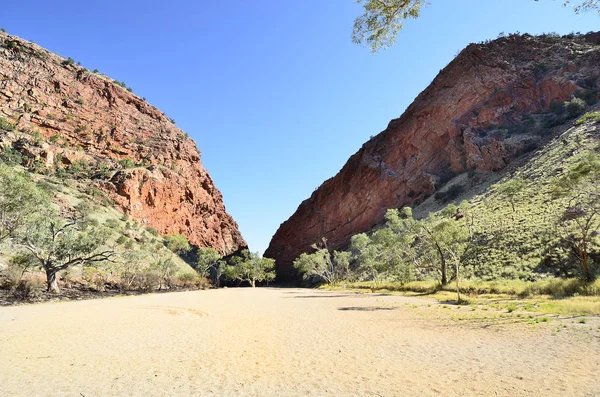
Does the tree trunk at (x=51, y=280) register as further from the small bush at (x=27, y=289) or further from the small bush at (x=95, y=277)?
the small bush at (x=95, y=277)

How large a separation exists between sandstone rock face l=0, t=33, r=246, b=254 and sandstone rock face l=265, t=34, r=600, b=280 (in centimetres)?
3990

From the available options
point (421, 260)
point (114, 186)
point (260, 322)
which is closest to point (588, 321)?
point (260, 322)

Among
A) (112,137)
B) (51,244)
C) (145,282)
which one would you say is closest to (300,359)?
(51,244)

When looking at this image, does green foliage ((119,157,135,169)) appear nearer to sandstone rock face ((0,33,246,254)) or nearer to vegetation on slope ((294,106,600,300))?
sandstone rock face ((0,33,246,254))

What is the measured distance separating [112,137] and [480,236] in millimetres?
85845

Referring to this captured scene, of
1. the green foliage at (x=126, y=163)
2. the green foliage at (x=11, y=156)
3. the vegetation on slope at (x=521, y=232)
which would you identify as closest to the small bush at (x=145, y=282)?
the vegetation on slope at (x=521, y=232)

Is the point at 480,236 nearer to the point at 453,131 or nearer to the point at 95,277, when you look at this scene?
the point at 453,131

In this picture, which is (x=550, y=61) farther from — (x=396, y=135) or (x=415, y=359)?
(x=415, y=359)

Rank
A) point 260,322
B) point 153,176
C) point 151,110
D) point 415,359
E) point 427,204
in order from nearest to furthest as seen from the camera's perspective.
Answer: point 415,359 → point 260,322 → point 427,204 → point 153,176 → point 151,110

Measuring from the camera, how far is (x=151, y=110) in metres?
94.9

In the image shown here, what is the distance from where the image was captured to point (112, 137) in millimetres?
78438

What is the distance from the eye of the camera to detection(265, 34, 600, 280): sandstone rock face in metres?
63.9

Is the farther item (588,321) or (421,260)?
(421,260)

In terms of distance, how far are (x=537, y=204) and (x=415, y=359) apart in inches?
1541
